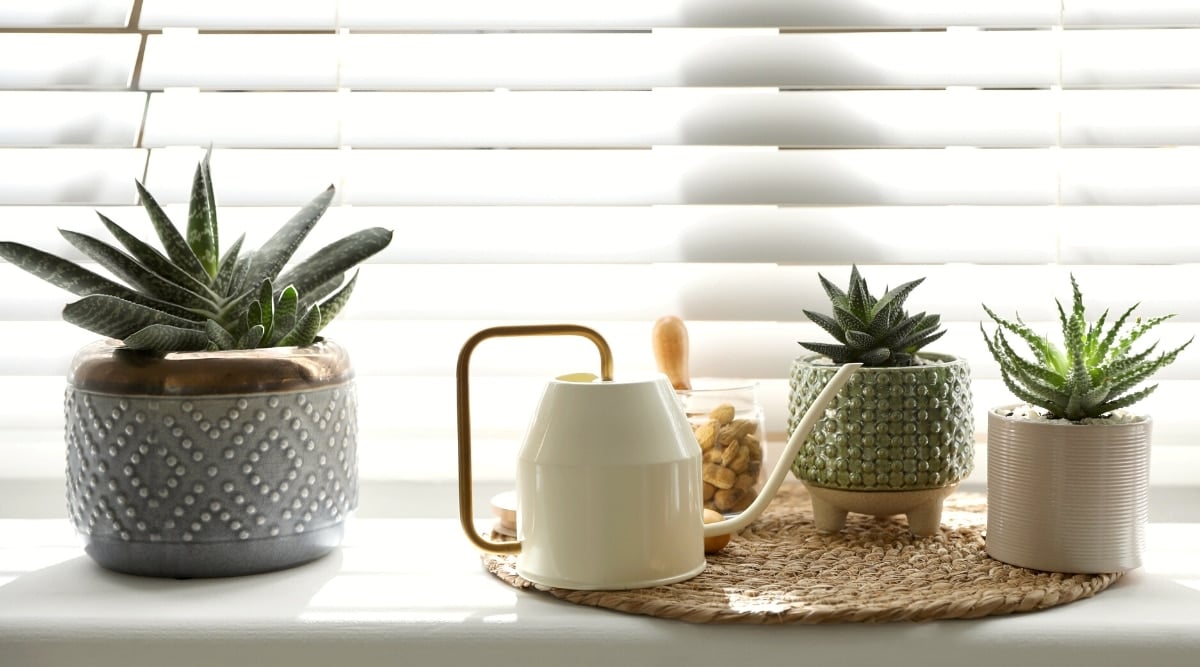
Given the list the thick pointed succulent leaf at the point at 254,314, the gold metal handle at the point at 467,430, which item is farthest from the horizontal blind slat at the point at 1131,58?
the thick pointed succulent leaf at the point at 254,314

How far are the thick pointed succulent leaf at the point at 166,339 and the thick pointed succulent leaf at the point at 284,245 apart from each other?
0.07m

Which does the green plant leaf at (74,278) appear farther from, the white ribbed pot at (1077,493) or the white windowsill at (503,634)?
the white ribbed pot at (1077,493)

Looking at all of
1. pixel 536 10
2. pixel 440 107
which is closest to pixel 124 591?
pixel 440 107

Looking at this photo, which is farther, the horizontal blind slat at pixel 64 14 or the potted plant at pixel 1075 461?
the horizontal blind slat at pixel 64 14

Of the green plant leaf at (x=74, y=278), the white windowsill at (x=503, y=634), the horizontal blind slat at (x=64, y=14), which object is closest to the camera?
the white windowsill at (x=503, y=634)

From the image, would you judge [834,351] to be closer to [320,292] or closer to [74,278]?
[320,292]

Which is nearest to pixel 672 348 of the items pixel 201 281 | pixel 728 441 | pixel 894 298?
pixel 728 441

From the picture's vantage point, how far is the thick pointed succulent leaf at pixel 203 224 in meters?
0.88

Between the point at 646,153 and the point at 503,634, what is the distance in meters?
0.53

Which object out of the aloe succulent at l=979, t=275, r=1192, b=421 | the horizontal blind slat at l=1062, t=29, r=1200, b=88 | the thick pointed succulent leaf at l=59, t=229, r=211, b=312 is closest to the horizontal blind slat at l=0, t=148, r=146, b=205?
the thick pointed succulent leaf at l=59, t=229, r=211, b=312

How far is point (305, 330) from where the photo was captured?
2.91ft

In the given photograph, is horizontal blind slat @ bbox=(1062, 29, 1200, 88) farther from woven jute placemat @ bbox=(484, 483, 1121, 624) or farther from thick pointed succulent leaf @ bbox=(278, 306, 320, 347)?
thick pointed succulent leaf @ bbox=(278, 306, 320, 347)

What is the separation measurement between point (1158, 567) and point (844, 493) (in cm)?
26

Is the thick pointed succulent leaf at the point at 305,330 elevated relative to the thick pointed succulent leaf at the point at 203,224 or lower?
lower
